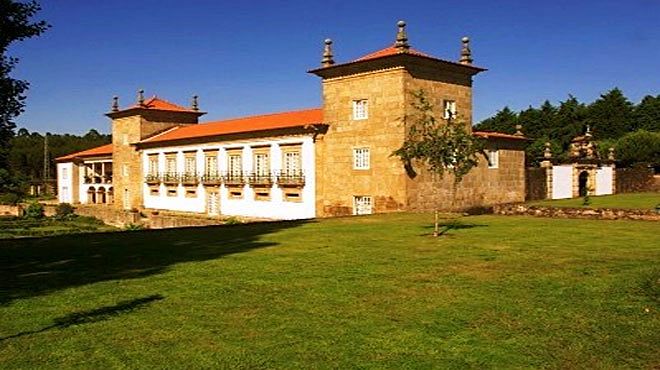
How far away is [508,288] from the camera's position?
808 centimetres

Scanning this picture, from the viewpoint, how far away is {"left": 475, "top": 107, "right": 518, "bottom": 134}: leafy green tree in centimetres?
6636

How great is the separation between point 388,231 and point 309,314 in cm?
927

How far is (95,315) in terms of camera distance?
682 centimetres

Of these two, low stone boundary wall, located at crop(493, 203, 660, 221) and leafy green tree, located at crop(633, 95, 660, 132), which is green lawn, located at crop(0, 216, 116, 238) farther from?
leafy green tree, located at crop(633, 95, 660, 132)

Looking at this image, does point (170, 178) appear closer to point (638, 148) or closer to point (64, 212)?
point (64, 212)

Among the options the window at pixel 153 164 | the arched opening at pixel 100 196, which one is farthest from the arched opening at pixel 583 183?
the arched opening at pixel 100 196

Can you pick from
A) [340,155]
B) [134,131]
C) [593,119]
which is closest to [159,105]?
[134,131]

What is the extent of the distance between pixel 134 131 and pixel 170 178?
6.44 metres

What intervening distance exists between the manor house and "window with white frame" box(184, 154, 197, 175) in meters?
0.06

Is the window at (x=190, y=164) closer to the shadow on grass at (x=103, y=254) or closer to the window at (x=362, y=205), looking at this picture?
the window at (x=362, y=205)

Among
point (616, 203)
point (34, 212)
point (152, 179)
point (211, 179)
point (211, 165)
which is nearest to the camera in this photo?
point (616, 203)

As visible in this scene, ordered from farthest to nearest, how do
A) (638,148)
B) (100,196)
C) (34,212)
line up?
(100,196), (638,148), (34,212)

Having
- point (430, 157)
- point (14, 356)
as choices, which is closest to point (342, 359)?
point (14, 356)

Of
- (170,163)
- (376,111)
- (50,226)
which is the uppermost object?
(376,111)
